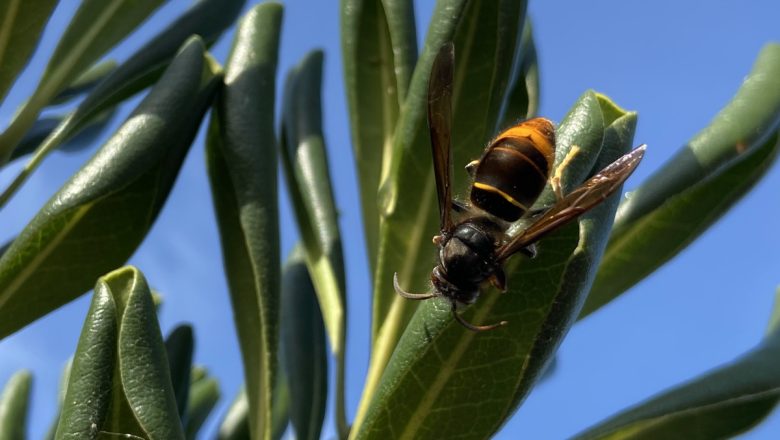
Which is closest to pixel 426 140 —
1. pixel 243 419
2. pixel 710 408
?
pixel 710 408

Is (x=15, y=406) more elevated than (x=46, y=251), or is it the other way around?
(x=46, y=251)

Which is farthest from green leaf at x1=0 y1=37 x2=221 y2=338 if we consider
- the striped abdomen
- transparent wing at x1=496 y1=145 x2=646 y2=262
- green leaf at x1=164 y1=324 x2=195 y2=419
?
transparent wing at x1=496 y1=145 x2=646 y2=262

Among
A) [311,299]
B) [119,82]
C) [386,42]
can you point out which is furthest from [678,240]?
[119,82]

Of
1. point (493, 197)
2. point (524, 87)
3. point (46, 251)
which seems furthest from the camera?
point (524, 87)

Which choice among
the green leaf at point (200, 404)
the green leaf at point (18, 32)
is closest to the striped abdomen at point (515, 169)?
the green leaf at point (18, 32)

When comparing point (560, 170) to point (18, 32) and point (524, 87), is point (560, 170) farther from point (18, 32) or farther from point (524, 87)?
point (18, 32)

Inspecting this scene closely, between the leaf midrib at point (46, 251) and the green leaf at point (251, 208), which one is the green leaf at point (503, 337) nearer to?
the green leaf at point (251, 208)
